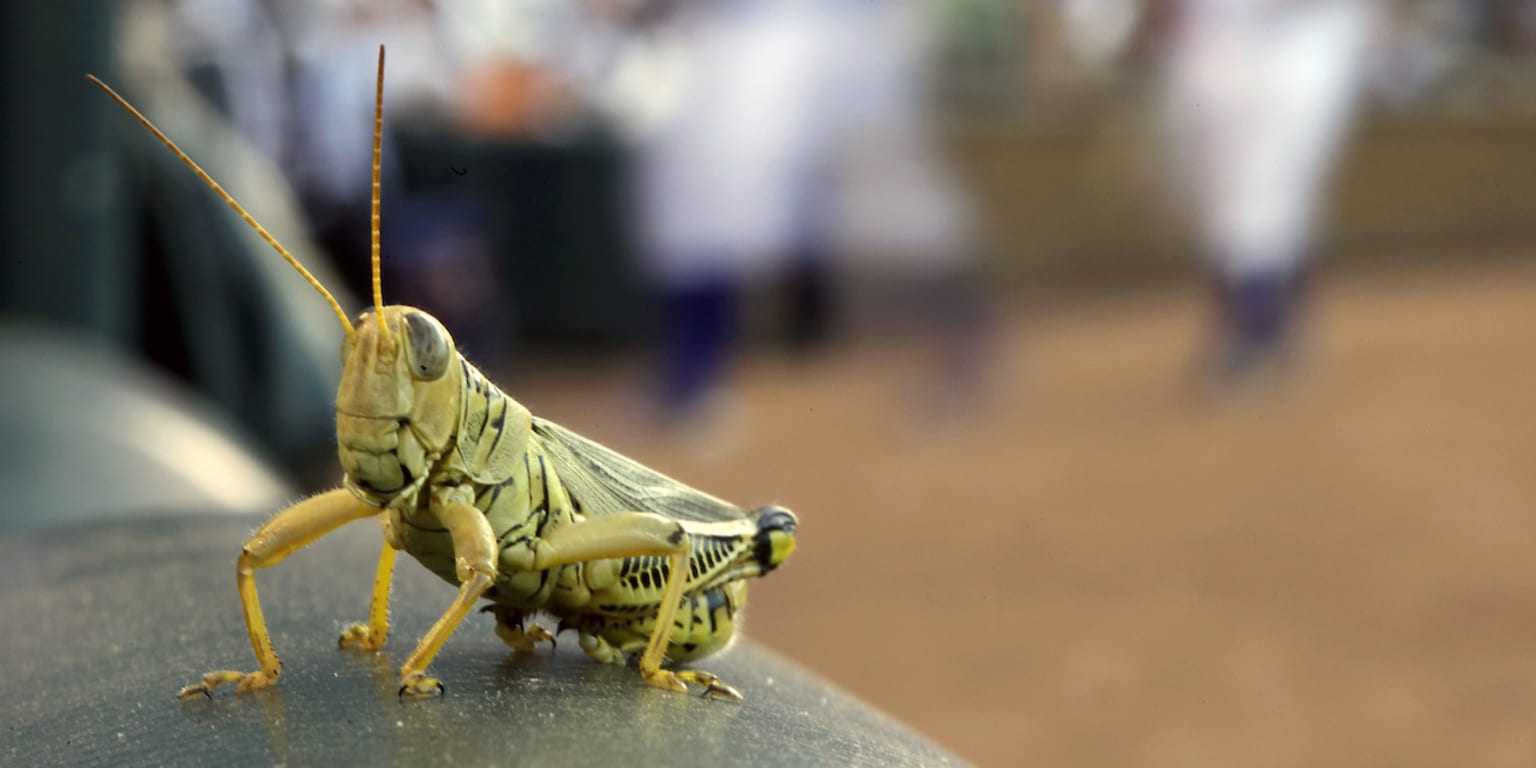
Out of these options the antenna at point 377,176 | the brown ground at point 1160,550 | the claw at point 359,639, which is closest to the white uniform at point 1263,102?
the brown ground at point 1160,550

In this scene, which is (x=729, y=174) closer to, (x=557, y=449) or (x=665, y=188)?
(x=665, y=188)

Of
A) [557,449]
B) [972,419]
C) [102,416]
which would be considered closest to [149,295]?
[102,416]

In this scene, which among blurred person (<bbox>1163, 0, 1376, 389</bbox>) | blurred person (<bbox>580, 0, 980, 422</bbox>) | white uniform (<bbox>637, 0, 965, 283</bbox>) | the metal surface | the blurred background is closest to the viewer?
the metal surface

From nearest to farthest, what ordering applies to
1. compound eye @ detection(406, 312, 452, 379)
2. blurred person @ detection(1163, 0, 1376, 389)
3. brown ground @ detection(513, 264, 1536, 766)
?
compound eye @ detection(406, 312, 452, 379), brown ground @ detection(513, 264, 1536, 766), blurred person @ detection(1163, 0, 1376, 389)

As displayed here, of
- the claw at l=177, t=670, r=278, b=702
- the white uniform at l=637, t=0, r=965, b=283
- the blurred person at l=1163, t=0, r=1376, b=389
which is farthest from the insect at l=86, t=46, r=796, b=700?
the blurred person at l=1163, t=0, r=1376, b=389

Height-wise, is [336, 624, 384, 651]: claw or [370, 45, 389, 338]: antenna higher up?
[370, 45, 389, 338]: antenna

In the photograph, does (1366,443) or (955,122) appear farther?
(955,122)

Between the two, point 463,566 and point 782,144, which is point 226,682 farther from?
point 782,144

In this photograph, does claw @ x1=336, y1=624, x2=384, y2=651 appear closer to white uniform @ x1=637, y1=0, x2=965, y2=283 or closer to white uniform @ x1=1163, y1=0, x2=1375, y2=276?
white uniform @ x1=637, y1=0, x2=965, y2=283
